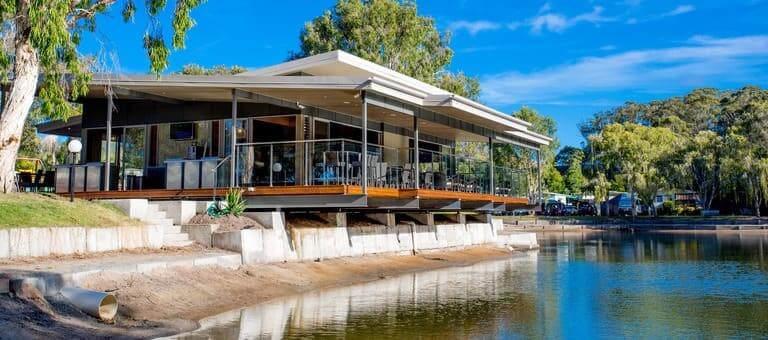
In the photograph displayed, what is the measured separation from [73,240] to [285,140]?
799 centimetres

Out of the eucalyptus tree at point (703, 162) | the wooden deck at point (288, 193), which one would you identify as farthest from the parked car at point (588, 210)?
the wooden deck at point (288, 193)

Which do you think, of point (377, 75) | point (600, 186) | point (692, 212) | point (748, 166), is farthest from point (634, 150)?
point (377, 75)

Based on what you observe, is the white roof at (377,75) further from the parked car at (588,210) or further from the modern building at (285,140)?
the parked car at (588,210)

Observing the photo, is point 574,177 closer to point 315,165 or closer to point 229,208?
point 315,165

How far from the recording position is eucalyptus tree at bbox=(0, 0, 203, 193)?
1346 centimetres

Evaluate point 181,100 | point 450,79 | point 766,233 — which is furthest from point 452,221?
point 766,233

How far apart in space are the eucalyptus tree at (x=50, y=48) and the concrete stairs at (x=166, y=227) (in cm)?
294

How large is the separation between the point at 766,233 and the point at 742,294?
3842cm

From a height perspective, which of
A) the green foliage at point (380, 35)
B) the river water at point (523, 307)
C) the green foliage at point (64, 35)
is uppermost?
the green foliage at point (380, 35)

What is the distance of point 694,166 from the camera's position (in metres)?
54.8

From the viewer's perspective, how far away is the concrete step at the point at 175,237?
558 inches

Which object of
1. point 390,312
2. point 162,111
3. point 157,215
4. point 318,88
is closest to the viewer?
point 390,312

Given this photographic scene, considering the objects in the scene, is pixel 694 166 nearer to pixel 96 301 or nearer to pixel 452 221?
pixel 452 221

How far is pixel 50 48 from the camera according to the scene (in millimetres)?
13547
